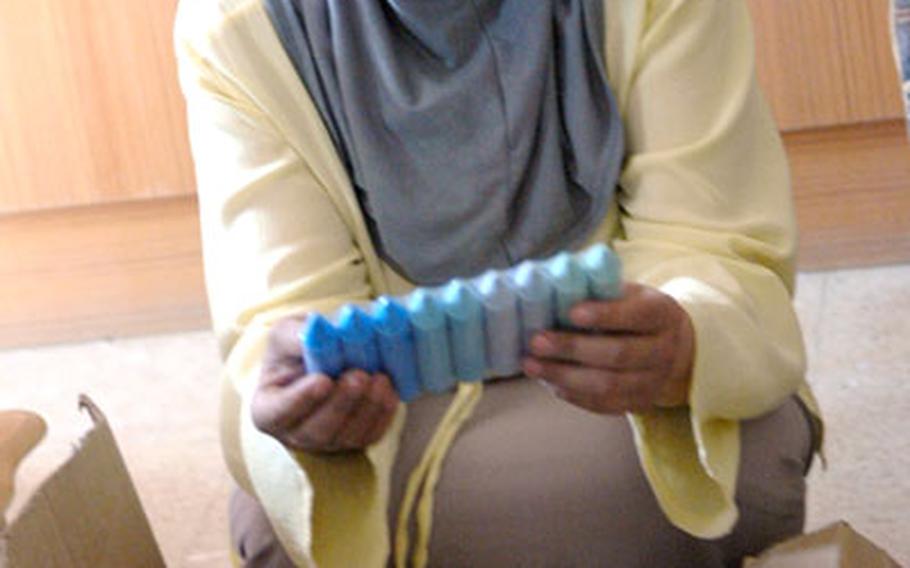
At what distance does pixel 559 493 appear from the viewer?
111 cm

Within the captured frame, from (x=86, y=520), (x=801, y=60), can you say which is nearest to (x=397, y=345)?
(x=86, y=520)

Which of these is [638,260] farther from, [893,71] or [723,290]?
[893,71]

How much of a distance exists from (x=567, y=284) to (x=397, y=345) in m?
0.10

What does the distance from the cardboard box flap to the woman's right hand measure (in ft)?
0.76

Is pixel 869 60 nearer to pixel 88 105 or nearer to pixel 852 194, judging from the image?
pixel 852 194

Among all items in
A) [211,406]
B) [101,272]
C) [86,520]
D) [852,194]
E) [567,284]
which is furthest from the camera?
[101,272]

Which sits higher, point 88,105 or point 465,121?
point 465,121

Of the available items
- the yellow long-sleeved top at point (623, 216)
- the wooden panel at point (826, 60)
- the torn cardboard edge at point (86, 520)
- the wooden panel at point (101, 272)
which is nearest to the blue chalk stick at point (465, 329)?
the yellow long-sleeved top at point (623, 216)

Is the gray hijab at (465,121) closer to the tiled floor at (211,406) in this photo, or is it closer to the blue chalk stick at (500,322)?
the blue chalk stick at (500,322)

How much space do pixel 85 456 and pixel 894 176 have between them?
1.23 meters

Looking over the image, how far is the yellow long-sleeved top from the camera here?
3.53 feet

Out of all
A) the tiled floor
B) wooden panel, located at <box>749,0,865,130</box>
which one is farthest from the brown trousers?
wooden panel, located at <box>749,0,865,130</box>

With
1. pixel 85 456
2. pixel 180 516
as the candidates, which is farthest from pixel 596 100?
pixel 180 516

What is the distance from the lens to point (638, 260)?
115cm
